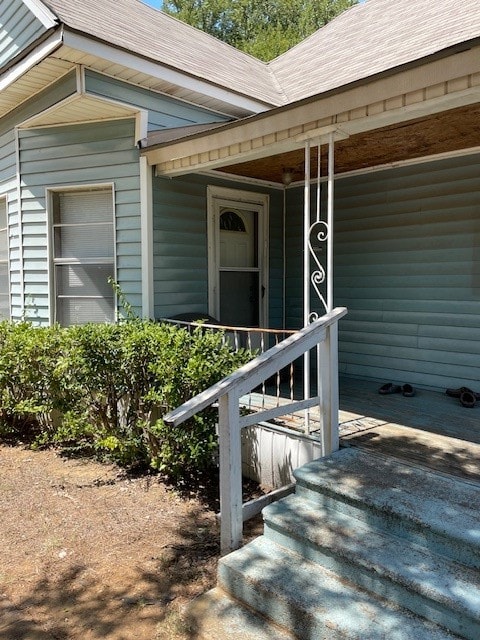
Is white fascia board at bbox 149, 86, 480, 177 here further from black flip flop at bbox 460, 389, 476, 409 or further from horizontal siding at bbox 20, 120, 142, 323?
black flip flop at bbox 460, 389, 476, 409

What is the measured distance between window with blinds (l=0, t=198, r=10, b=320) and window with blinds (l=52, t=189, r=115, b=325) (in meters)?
1.26

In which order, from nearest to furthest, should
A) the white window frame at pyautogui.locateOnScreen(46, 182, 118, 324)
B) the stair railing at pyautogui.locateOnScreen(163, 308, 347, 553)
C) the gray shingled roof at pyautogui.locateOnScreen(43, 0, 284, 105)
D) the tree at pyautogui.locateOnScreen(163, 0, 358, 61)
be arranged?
the stair railing at pyautogui.locateOnScreen(163, 308, 347, 553)
the gray shingled roof at pyautogui.locateOnScreen(43, 0, 284, 105)
the white window frame at pyautogui.locateOnScreen(46, 182, 118, 324)
the tree at pyautogui.locateOnScreen(163, 0, 358, 61)

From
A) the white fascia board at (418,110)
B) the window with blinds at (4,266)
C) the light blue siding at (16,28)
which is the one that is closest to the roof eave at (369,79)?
the white fascia board at (418,110)

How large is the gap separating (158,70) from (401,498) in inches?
188

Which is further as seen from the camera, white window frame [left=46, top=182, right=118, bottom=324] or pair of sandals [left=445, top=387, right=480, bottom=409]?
white window frame [left=46, top=182, right=118, bottom=324]

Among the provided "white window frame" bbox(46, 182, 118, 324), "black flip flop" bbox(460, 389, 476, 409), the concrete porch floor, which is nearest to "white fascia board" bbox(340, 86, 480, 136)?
the concrete porch floor

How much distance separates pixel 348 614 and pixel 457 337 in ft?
11.3

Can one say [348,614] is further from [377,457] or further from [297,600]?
[377,457]

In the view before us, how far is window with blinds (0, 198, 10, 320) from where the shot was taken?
6598 millimetres

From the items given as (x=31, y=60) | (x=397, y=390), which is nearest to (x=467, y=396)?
(x=397, y=390)

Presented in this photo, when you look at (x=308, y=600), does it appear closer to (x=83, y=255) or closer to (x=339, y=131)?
(x=339, y=131)

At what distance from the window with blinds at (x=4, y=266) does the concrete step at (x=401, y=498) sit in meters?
5.26

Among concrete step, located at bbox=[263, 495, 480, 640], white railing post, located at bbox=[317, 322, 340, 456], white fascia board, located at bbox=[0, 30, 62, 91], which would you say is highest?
white fascia board, located at bbox=[0, 30, 62, 91]

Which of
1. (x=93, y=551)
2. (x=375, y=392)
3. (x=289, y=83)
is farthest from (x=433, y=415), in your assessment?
(x=289, y=83)
